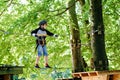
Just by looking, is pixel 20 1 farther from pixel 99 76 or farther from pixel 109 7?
pixel 99 76

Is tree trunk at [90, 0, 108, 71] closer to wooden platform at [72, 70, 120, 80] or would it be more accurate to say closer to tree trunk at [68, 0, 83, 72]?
wooden platform at [72, 70, 120, 80]

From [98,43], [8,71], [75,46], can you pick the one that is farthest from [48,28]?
[98,43]

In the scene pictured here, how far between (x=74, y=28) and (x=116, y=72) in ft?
16.3

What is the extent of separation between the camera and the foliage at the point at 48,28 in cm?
1191

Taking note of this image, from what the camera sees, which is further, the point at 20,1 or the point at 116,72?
the point at 20,1

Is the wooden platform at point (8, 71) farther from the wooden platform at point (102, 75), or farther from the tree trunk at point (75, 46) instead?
the wooden platform at point (102, 75)

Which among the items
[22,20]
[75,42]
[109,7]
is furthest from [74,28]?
[22,20]

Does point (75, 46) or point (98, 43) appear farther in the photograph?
point (75, 46)

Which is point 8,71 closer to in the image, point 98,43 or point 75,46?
point 75,46

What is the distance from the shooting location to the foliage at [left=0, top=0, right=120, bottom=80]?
469 inches

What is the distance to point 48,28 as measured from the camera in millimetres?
16453

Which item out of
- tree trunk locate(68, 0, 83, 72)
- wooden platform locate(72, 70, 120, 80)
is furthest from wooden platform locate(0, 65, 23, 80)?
wooden platform locate(72, 70, 120, 80)

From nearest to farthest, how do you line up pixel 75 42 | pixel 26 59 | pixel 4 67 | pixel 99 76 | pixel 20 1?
pixel 99 76
pixel 4 67
pixel 75 42
pixel 20 1
pixel 26 59

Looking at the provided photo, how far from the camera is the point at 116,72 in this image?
29.2 feet
